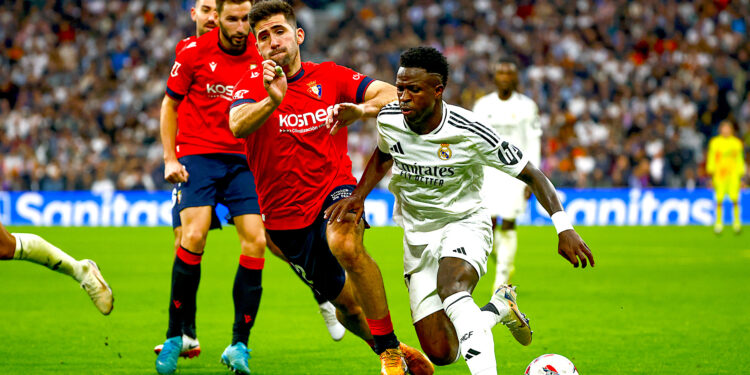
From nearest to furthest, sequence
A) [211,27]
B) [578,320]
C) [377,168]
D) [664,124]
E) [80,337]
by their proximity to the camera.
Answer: [377,168] < [211,27] < [80,337] < [578,320] < [664,124]

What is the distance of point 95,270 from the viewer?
5820 millimetres

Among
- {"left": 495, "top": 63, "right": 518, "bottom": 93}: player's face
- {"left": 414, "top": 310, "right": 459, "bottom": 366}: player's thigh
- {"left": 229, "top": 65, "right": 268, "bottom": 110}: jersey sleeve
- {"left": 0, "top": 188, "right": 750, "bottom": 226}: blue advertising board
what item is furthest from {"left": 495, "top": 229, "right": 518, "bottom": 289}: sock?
{"left": 0, "top": 188, "right": 750, "bottom": 226}: blue advertising board

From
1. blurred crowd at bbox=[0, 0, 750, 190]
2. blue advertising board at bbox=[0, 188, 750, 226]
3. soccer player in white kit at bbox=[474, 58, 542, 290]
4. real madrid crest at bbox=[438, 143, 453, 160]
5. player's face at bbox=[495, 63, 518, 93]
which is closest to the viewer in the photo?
real madrid crest at bbox=[438, 143, 453, 160]

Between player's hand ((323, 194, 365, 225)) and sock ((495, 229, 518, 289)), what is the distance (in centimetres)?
Result: 395

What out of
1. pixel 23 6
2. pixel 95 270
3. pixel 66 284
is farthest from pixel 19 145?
pixel 95 270

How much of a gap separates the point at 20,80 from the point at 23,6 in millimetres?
3628

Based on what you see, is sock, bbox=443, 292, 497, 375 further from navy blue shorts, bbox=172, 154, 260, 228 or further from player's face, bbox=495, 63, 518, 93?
player's face, bbox=495, 63, 518, 93

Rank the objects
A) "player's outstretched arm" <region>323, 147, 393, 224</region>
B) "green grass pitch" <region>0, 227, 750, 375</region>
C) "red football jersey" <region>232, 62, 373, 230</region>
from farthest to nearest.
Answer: "green grass pitch" <region>0, 227, 750, 375</region>
"red football jersey" <region>232, 62, 373, 230</region>
"player's outstretched arm" <region>323, 147, 393, 224</region>

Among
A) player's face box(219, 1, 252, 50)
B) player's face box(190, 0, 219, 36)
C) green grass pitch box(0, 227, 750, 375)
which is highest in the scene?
player's face box(190, 0, 219, 36)

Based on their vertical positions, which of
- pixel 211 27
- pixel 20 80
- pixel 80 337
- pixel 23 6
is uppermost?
pixel 23 6

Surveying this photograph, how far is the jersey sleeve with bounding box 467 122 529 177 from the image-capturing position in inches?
198

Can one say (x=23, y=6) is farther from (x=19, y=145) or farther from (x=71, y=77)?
(x=19, y=145)

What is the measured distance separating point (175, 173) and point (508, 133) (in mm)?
4688

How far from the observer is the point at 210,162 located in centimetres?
636
